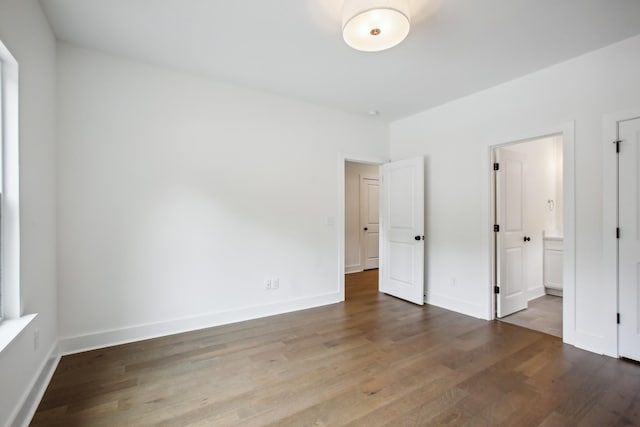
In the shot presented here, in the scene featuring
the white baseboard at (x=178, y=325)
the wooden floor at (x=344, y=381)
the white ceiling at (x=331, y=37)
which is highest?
the white ceiling at (x=331, y=37)

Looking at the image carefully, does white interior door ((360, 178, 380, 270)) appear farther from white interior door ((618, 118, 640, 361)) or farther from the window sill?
the window sill

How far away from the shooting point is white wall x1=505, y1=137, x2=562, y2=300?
3945 mm

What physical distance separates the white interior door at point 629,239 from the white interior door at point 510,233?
1.09 metres

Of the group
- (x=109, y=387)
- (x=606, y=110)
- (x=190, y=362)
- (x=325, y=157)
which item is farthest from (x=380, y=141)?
(x=109, y=387)

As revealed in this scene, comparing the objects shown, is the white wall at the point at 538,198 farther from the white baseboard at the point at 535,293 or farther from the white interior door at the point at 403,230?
the white interior door at the point at 403,230

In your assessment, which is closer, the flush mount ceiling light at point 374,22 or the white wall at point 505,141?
the flush mount ceiling light at point 374,22

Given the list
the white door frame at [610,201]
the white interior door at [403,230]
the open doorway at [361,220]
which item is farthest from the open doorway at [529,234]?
the open doorway at [361,220]

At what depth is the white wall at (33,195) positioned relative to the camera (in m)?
1.62

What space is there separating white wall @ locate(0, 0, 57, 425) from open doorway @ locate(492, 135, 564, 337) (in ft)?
13.8

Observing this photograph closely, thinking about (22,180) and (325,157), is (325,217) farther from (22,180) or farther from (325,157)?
(22,180)

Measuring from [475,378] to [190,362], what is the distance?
223 centimetres

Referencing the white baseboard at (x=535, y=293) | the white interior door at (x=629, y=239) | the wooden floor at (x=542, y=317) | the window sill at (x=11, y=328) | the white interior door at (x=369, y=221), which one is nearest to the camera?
the window sill at (x=11, y=328)

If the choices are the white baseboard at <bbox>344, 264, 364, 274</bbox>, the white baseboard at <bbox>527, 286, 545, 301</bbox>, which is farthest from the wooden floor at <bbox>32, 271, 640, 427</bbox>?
the white baseboard at <bbox>344, 264, 364, 274</bbox>

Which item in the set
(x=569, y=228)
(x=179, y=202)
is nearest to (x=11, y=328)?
(x=179, y=202)
